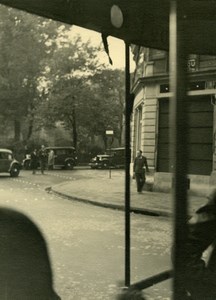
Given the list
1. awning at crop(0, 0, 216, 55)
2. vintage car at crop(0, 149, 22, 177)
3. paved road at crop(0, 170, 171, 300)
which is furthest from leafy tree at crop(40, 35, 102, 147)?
awning at crop(0, 0, 216, 55)

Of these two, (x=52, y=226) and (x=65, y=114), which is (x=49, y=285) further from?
(x=65, y=114)

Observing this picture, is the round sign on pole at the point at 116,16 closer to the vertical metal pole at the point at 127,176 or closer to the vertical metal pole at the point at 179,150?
the vertical metal pole at the point at 127,176

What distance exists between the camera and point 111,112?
46.8 m

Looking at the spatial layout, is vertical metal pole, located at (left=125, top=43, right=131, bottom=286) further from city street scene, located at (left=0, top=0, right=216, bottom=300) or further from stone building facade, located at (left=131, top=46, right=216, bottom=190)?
stone building facade, located at (left=131, top=46, right=216, bottom=190)

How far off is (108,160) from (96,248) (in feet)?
124

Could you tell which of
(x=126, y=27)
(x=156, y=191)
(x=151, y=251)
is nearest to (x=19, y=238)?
(x=151, y=251)

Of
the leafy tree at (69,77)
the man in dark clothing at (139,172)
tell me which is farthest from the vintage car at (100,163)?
the man in dark clothing at (139,172)

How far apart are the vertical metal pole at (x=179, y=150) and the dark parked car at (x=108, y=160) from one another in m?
40.5

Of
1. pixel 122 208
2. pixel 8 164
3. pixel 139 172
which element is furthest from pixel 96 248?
pixel 8 164

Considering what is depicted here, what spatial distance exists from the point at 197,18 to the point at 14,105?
41.8 meters

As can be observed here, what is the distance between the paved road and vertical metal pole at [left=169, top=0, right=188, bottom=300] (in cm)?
261

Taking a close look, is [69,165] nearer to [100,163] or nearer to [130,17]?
[100,163]

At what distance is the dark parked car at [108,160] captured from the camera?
145 ft

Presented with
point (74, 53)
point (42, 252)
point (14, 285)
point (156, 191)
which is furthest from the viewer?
point (74, 53)
